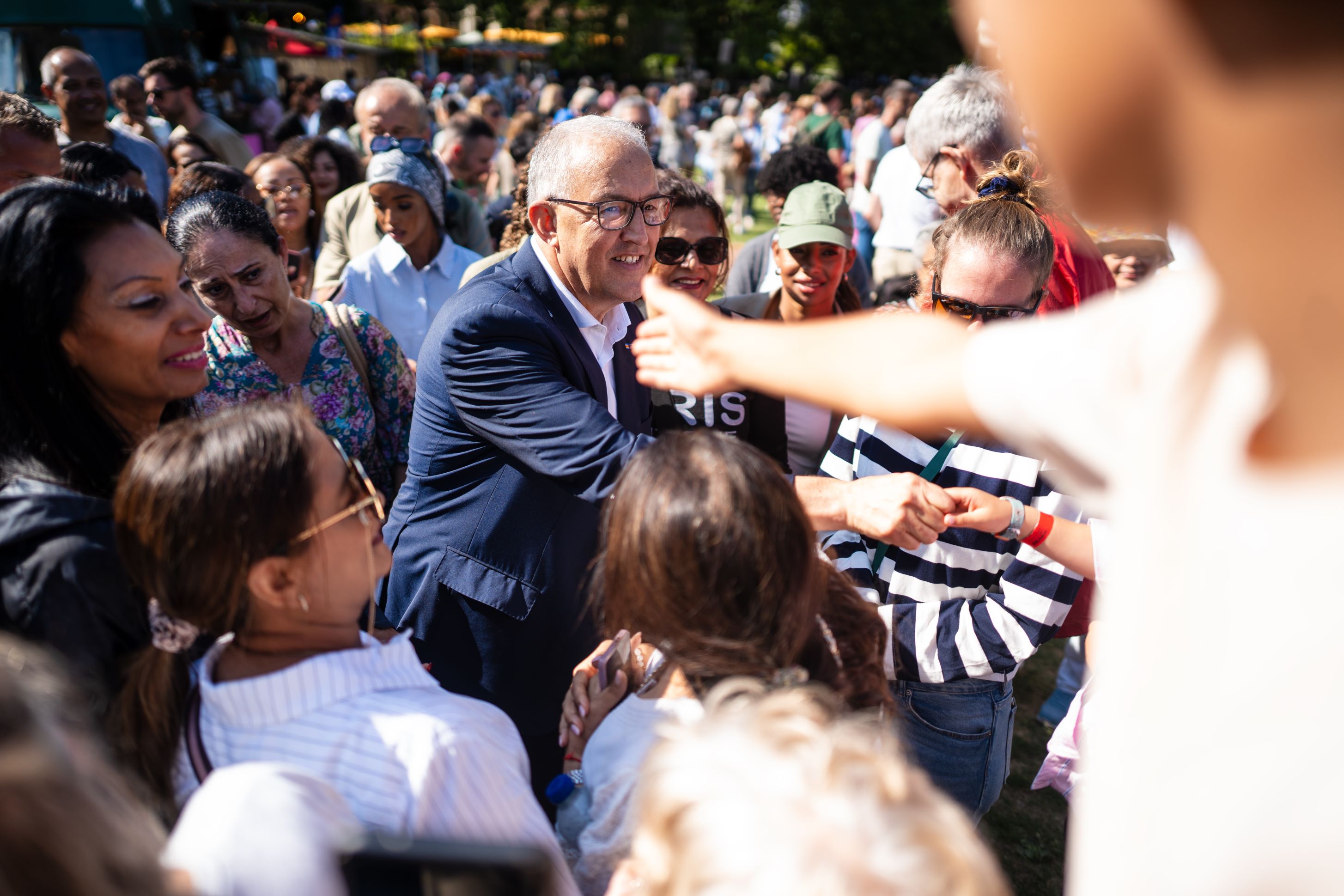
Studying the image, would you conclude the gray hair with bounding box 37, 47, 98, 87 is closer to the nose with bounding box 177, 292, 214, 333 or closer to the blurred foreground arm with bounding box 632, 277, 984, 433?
the nose with bounding box 177, 292, 214, 333

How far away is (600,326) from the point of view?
2637 millimetres

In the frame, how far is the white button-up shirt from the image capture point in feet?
14.9

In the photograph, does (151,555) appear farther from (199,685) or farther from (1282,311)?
(1282,311)

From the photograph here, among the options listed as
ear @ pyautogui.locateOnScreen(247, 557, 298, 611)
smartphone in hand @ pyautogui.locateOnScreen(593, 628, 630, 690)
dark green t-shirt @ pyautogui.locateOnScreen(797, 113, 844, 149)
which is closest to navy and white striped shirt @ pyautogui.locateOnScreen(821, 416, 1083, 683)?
smartphone in hand @ pyautogui.locateOnScreen(593, 628, 630, 690)

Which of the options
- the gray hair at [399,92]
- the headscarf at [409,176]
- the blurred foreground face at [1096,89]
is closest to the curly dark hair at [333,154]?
the gray hair at [399,92]

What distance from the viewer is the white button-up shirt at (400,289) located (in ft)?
14.9

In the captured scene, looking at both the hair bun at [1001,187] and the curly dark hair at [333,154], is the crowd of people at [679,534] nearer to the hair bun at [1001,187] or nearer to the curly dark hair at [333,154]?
the hair bun at [1001,187]

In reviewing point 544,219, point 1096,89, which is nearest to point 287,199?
point 544,219

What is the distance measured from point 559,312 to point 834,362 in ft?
4.49

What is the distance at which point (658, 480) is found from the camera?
5.05ft

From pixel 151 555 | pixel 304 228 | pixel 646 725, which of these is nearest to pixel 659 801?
pixel 646 725

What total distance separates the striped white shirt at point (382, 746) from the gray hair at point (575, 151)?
5.01ft

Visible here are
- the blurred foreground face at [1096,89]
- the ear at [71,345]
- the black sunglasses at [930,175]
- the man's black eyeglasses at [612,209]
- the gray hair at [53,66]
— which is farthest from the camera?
the gray hair at [53,66]

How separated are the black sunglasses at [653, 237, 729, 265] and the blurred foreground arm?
2341 mm
